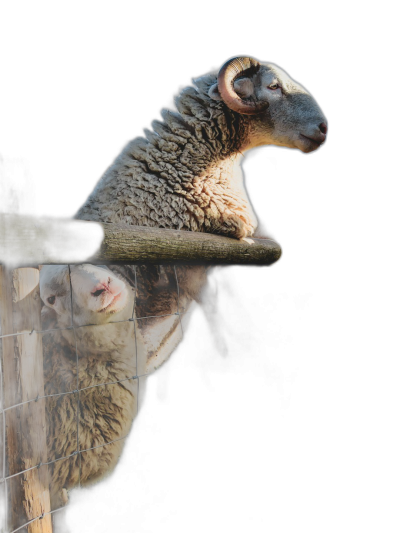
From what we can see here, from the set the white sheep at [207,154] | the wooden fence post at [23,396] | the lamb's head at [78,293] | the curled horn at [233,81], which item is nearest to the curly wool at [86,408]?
the lamb's head at [78,293]

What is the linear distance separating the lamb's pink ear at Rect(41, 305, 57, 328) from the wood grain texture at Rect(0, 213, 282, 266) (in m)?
0.39

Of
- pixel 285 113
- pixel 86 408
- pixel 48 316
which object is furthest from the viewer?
pixel 285 113

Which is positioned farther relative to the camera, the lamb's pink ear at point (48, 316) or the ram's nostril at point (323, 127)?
the ram's nostril at point (323, 127)

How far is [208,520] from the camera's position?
243 centimetres

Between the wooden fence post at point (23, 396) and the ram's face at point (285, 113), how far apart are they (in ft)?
6.01

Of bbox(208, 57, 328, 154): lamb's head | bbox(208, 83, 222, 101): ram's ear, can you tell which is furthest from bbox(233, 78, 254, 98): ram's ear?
bbox(208, 83, 222, 101): ram's ear

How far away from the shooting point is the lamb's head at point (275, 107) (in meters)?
2.61

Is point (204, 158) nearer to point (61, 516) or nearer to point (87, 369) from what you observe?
point (87, 369)

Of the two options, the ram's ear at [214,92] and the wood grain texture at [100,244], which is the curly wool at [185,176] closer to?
the ram's ear at [214,92]

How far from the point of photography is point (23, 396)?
143 cm

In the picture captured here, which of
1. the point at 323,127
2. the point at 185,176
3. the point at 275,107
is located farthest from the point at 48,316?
the point at 323,127

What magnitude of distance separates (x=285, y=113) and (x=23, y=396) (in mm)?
2170

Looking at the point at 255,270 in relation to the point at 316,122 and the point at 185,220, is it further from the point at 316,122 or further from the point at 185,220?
the point at 316,122

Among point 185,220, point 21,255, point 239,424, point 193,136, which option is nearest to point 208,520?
point 239,424
